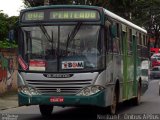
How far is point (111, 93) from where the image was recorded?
15641 millimetres

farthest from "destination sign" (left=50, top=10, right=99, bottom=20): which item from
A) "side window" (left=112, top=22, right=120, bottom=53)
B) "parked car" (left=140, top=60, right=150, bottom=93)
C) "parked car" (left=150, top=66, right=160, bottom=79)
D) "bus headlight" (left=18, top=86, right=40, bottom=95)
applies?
"parked car" (left=150, top=66, right=160, bottom=79)

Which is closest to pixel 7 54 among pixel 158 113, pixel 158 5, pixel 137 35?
pixel 137 35

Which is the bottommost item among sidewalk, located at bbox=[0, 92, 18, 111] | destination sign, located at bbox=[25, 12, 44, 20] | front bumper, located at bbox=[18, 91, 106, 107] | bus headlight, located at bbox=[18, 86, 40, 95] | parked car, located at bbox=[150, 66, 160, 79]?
parked car, located at bbox=[150, 66, 160, 79]

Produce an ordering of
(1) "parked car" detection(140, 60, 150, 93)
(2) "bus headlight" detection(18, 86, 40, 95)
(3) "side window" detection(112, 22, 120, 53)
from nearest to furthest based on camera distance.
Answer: (2) "bus headlight" detection(18, 86, 40, 95), (3) "side window" detection(112, 22, 120, 53), (1) "parked car" detection(140, 60, 150, 93)

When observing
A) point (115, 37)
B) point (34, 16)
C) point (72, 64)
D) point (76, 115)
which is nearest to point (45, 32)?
point (34, 16)

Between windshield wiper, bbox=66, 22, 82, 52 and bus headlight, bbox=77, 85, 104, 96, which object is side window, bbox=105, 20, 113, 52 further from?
bus headlight, bbox=77, 85, 104, 96

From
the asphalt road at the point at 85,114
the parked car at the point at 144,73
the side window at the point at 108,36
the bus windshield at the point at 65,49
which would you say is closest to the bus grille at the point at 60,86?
the bus windshield at the point at 65,49

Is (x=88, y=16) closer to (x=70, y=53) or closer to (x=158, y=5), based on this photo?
(x=70, y=53)

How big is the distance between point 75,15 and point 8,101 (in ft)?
29.7

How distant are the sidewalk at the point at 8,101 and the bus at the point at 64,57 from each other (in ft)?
18.6

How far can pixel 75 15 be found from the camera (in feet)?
48.5

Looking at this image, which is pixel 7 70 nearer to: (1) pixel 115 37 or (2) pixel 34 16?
(1) pixel 115 37

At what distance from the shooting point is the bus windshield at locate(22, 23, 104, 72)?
47.3 feet

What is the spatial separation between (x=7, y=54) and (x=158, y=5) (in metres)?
47.7
